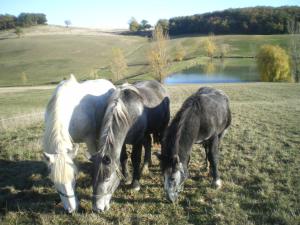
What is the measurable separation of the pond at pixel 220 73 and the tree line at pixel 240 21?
1111 inches

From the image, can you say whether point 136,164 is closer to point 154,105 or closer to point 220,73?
point 154,105

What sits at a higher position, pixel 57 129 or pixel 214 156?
pixel 57 129

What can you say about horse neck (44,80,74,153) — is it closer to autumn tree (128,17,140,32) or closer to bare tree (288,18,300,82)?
bare tree (288,18,300,82)

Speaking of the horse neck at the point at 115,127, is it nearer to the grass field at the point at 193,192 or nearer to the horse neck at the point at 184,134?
the horse neck at the point at 184,134

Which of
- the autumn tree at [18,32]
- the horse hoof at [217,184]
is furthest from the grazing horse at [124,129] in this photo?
the autumn tree at [18,32]

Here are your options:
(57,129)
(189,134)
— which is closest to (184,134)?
(189,134)

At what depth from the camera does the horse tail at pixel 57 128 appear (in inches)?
169

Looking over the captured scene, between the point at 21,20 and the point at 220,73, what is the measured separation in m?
96.3

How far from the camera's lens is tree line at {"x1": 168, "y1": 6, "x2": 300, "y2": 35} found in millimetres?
90125

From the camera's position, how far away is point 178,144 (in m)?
4.45

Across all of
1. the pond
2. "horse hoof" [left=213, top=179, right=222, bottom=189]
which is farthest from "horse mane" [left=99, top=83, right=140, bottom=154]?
the pond

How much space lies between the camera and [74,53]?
78.8 m

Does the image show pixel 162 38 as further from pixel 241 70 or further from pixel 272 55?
pixel 241 70

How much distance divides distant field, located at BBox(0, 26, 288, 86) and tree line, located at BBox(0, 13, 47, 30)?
10.4 m
